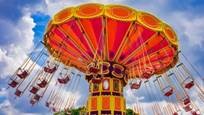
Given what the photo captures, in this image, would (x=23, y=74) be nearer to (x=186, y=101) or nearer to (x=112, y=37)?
(x=112, y=37)

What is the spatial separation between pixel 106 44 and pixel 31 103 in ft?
18.8

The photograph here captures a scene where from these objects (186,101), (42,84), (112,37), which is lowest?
(42,84)

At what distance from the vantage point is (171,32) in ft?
74.0

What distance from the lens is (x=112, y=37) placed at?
22.5 meters

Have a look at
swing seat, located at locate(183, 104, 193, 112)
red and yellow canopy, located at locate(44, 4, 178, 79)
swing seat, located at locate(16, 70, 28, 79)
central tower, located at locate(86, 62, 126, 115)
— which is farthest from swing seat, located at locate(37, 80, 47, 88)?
swing seat, located at locate(183, 104, 193, 112)

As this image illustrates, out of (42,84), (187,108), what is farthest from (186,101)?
(42,84)

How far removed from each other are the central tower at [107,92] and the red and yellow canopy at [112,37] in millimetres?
811

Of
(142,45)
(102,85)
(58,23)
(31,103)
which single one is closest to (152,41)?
(142,45)

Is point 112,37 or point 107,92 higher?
point 112,37

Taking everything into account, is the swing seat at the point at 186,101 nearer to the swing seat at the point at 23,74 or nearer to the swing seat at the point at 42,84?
the swing seat at the point at 42,84

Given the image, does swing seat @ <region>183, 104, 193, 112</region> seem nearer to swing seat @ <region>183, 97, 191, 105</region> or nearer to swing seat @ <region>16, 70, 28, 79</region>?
swing seat @ <region>183, 97, 191, 105</region>

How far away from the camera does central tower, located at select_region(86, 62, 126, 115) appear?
70.3 feet

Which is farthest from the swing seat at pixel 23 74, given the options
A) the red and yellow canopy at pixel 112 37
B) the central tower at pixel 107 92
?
the central tower at pixel 107 92

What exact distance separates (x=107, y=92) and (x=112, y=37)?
3.36 metres
